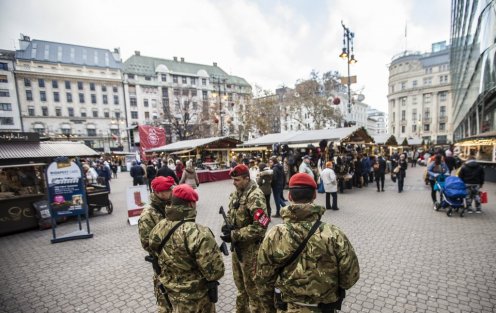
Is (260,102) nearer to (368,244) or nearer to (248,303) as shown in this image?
(368,244)

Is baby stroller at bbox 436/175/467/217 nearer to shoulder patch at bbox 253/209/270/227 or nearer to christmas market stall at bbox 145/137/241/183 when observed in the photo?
shoulder patch at bbox 253/209/270/227

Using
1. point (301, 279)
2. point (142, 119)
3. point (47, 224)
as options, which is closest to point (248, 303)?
point (301, 279)

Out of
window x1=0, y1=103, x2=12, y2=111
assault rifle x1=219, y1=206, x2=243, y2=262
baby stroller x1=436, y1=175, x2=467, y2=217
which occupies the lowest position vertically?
baby stroller x1=436, y1=175, x2=467, y2=217

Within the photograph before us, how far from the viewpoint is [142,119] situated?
5872cm

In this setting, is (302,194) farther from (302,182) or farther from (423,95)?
(423,95)

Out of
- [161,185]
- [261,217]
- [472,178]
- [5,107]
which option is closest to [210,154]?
[472,178]

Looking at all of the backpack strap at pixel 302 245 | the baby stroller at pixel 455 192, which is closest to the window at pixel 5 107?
the backpack strap at pixel 302 245

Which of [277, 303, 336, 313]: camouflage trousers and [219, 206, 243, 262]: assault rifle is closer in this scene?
[277, 303, 336, 313]: camouflage trousers

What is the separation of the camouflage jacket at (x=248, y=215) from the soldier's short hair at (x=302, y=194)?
3.17 feet

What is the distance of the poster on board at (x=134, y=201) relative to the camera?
7973 millimetres

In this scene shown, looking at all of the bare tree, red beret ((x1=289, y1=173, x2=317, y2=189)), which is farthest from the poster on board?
the bare tree

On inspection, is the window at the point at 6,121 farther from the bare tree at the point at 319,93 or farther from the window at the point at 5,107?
the bare tree at the point at 319,93

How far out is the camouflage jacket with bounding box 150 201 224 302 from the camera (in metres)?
2.06

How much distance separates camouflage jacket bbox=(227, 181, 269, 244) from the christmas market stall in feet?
48.8
